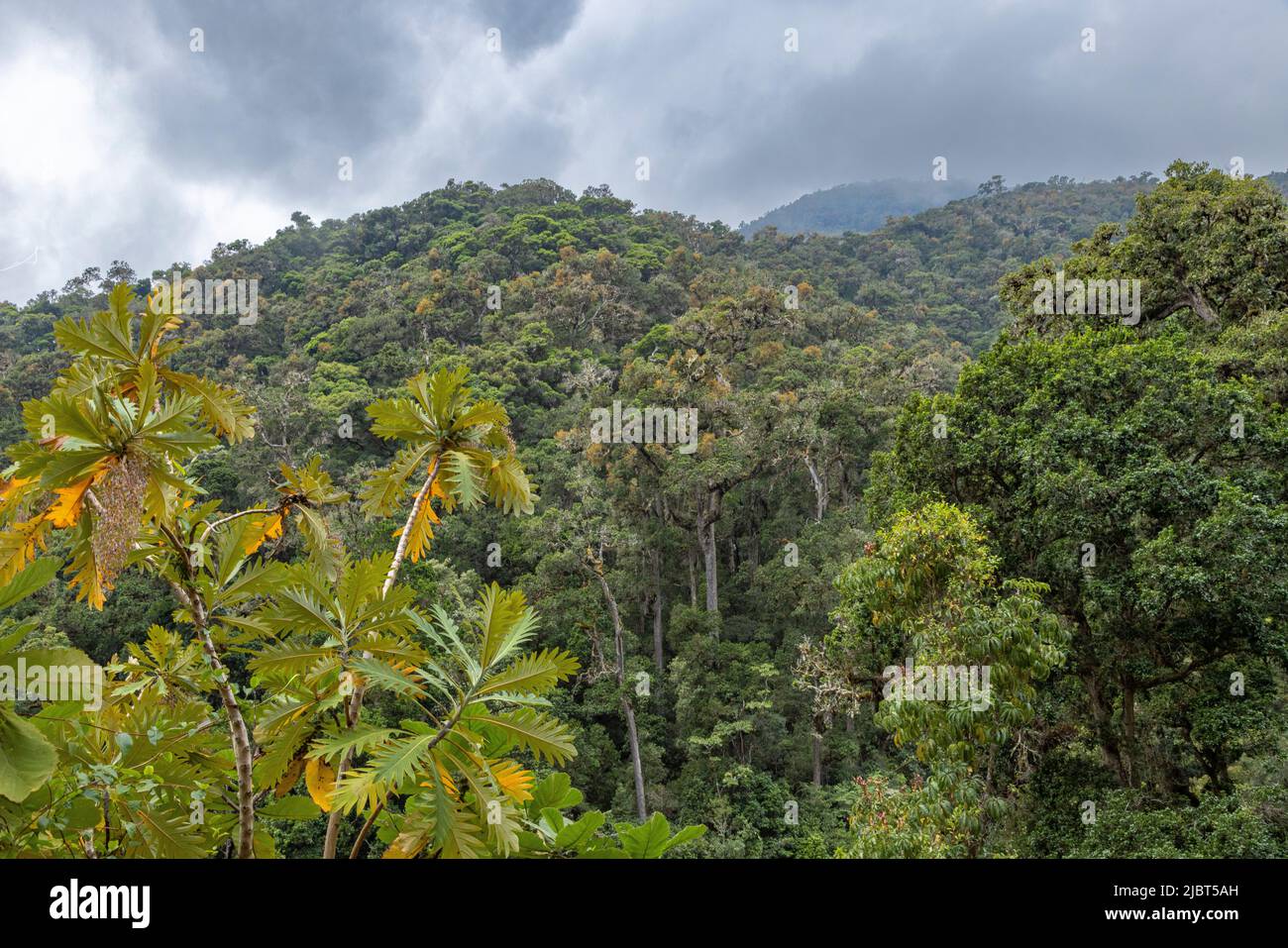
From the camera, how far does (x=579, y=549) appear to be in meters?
14.8

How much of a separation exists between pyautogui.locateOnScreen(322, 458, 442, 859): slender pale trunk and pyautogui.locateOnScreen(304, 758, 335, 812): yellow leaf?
0.02m

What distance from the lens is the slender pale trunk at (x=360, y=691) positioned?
1.28 meters

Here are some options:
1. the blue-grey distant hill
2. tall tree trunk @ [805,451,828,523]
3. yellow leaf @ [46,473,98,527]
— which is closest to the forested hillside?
yellow leaf @ [46,473,98,527]

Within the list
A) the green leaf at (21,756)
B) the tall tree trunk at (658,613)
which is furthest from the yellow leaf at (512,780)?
the tall tree trunk at (658,613)

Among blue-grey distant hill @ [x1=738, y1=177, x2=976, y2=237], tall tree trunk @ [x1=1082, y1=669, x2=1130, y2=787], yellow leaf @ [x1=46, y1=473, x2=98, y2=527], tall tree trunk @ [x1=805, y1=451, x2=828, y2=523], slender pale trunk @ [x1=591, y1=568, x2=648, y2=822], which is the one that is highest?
blue-grey distant hill @ [x1=738, y1=177, x2=976, y2=237]

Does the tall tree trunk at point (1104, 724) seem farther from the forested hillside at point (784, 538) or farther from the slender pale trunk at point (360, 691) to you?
the slender pale trunk at point (360, 691)

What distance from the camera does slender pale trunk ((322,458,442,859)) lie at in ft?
4.20

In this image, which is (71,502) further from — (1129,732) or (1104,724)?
(1104,724)

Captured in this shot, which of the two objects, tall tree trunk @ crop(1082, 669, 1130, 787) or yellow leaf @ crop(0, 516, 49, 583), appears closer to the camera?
yellow leaf @ crop(0, 516, 49, 583)

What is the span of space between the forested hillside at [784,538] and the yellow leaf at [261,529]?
0.03ft

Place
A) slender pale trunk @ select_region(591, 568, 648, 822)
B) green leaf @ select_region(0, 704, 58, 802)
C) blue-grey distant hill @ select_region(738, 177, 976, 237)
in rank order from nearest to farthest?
1. green leaf @ select_region(0, 704, 58, 802)
2. slender pale trunk @ select_region(591, 568, 648, 822)
3. blue-grey distant hill @ select_region(738, 177, 976, 237)

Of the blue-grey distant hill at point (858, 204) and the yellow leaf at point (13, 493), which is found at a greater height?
the blue-grey distant hill at point (858, 204)

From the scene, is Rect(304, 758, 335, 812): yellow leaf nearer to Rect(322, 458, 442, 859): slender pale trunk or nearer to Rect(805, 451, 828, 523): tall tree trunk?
Rect(322, 458, 442, 859): slender pale trunk
